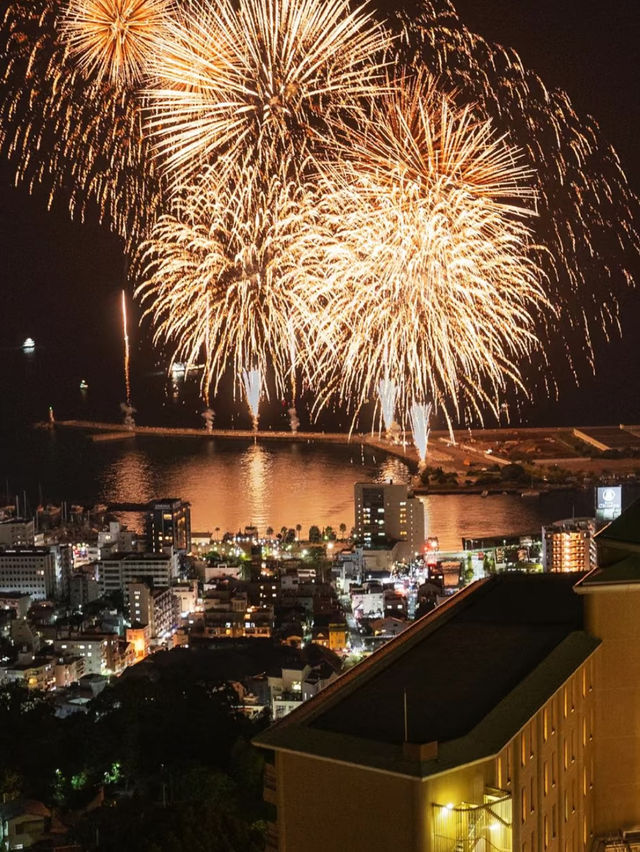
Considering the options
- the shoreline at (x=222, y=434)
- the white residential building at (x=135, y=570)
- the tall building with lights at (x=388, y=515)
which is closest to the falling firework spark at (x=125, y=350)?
the shoreline at (x=222, y=434)

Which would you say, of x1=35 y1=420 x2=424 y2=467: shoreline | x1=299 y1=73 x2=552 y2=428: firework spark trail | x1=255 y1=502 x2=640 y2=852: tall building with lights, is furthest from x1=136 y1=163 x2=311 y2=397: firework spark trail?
x1=35 y1=420 x2=424 y2=467: shoreline

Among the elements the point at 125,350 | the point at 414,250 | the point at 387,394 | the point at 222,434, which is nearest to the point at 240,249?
the point at 414,250

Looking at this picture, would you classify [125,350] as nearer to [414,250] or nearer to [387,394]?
[387,394]

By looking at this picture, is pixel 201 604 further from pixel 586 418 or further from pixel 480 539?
pixel 586 418

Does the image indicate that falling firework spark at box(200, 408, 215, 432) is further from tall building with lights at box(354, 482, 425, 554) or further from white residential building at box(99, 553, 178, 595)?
white residential building at box(99, 553, 178, 595)

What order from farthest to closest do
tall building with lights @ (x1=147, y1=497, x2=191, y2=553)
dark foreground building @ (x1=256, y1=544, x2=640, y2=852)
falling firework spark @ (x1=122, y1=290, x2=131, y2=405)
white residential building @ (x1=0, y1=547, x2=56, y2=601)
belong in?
falling firework spark @ (x1=122, y1=290, x2=131, y2=405)
tall building with lights @ (x1=147, y1=497, x2=191, y2=553)
white residential building @ (x1=0, y1=547, x2=56, y2=601)
dark foreground building @ (x1=256, y1=544, x2=640, y2=852)

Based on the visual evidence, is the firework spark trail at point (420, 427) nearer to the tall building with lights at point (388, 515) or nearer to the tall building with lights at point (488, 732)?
the tall building with lights at point (388, 515)
